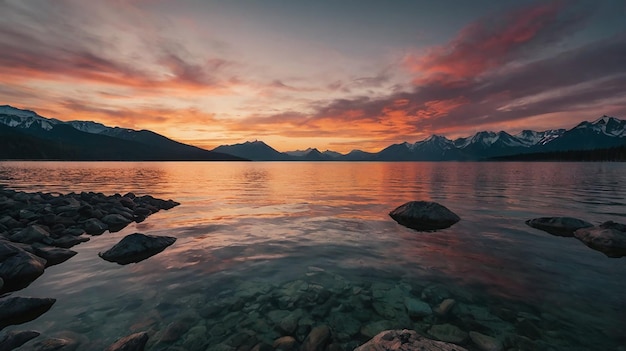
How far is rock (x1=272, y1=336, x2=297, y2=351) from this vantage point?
6.08 meters

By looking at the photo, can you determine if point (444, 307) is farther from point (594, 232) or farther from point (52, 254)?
point (52, 254)

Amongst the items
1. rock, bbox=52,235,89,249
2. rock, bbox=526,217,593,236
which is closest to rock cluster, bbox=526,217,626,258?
rock, bbox=526,217,593,236

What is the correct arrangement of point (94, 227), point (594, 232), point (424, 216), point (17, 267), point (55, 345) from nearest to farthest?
1. point (55, 345)
2. point (17, 267)
3. point (594, 232)
4. point (94, 227)
5. point (424, 216)

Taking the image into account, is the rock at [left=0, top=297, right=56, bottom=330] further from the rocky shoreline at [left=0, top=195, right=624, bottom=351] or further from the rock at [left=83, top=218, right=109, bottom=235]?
the rock at [left=83, top=218, right=109, bottom=235]

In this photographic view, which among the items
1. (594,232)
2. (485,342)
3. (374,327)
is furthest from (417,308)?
(594,232)

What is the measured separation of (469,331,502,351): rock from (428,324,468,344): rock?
20cm

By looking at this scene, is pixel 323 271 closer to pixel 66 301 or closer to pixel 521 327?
pixel 521 327

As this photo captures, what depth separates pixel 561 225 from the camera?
16.2 metres

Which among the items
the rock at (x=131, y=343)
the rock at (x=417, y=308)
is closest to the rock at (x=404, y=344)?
the rock at (x=417, y=308)

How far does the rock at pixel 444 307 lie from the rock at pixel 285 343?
3865 mm

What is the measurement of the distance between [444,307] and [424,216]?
12.0 m

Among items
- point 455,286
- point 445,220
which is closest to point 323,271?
point 455,286

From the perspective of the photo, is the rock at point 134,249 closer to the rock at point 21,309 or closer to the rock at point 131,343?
the rock at point 21,309

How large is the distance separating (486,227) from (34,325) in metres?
20.1
